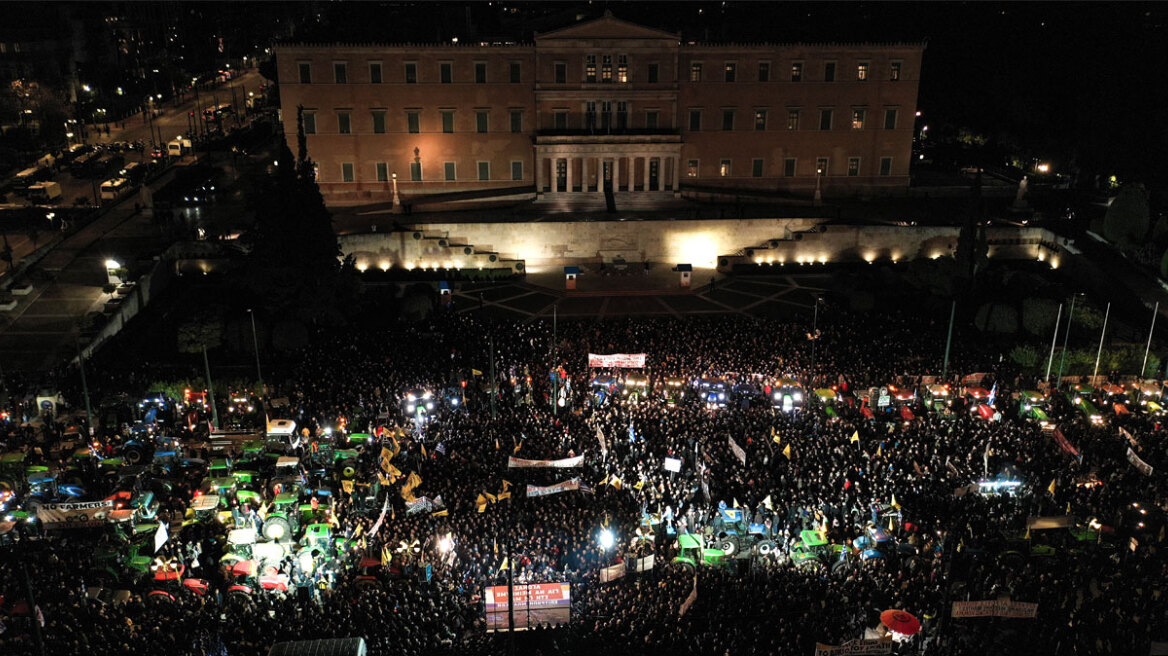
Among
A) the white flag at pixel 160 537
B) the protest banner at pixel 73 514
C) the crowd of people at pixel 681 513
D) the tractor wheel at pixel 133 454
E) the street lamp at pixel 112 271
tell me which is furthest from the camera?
the street lamp at pixel 112 271

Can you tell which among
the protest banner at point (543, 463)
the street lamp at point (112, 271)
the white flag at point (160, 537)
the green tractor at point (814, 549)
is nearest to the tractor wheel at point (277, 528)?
the white flag at point (160, 537)

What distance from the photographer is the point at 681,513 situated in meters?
25.2

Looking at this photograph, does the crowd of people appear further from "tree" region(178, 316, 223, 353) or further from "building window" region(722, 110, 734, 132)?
"building window" region(722, 110, 734, 132)

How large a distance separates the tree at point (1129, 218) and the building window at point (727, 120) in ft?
70.8

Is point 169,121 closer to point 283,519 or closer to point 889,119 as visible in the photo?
point 889,119

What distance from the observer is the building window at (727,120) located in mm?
57219

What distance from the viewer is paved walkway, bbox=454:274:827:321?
147 feet

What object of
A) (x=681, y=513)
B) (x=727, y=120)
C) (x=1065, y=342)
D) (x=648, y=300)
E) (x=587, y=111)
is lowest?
(x=648, y=300)

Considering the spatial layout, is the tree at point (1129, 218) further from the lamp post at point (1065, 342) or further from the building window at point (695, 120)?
the building window at point (695, 120)

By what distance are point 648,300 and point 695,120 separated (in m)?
15.9

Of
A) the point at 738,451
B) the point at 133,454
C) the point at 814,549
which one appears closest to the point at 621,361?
the point at 738,451

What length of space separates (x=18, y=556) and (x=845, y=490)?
21.7 meters

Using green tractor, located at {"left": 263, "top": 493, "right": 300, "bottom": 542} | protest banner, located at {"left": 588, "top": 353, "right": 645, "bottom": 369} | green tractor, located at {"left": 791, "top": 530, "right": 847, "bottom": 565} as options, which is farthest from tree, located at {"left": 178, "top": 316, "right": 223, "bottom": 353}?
green tractor, located at {"left": 791, "top": 530, "right": 847, "bottom": 565}

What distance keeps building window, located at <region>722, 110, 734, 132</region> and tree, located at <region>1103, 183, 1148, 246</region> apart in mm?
21591
